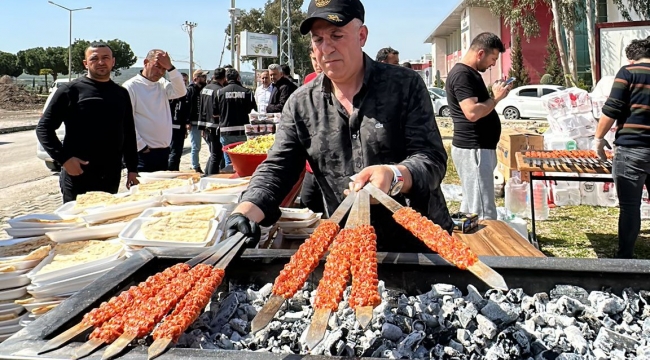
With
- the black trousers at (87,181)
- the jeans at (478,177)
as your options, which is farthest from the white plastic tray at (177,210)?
the jeans at (478,177)

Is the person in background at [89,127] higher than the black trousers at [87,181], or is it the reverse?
the person in background at [89,127]

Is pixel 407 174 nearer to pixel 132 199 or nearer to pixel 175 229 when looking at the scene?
pixel 175 229

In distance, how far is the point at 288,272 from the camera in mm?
1429

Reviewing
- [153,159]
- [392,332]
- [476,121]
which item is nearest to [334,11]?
[392,332]

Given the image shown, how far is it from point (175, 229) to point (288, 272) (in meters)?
1.00

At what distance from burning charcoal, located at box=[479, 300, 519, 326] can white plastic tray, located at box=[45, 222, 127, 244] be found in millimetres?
1725

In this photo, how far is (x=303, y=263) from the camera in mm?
1483

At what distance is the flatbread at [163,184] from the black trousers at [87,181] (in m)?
0.99

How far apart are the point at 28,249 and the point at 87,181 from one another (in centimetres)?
179

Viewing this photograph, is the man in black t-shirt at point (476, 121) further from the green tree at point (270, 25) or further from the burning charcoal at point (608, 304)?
the green tree at point (270, 25)

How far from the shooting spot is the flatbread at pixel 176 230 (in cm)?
214

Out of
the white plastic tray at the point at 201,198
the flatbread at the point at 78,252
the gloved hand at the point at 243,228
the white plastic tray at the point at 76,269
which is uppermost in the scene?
the white plastic tray at the point at 201,198

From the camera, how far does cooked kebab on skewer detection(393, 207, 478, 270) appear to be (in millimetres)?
1421

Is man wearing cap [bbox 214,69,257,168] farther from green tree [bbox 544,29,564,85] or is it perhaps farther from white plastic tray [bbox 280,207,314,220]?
green tree [bbox 544,29,564,85]
